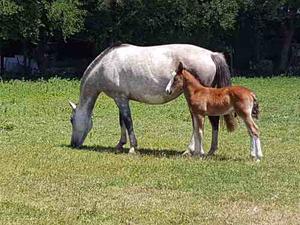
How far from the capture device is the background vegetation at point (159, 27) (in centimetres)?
3291

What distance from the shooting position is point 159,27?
37.0 metres

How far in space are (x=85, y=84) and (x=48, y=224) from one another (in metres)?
6.40

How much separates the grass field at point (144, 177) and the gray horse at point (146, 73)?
924mm

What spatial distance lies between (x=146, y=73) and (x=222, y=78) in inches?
54.4

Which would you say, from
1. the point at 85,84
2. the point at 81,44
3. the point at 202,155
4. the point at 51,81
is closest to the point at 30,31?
the point at 51,81

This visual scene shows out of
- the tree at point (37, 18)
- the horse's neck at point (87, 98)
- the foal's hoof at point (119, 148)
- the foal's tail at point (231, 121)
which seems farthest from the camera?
the tree at point (37, 18)

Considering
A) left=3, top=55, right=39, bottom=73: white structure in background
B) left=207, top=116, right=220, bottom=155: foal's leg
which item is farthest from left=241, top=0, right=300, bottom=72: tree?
left=207, top=116, right=220, bottom=155: foal's leg

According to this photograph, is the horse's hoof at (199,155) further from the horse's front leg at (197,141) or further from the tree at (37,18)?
the tree at (37,18)

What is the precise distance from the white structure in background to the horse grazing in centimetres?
2637

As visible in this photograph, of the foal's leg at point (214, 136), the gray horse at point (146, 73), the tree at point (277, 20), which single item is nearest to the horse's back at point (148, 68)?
the gray horse at point (146, 73)

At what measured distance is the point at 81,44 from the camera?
4069 centimetres

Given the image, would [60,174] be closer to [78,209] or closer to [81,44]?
[78,209]

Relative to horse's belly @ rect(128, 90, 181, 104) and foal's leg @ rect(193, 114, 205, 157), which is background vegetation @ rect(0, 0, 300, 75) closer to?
horse's belly @ rect(128, 90, 181, 104)

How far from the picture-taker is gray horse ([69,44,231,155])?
1279 centimetres
